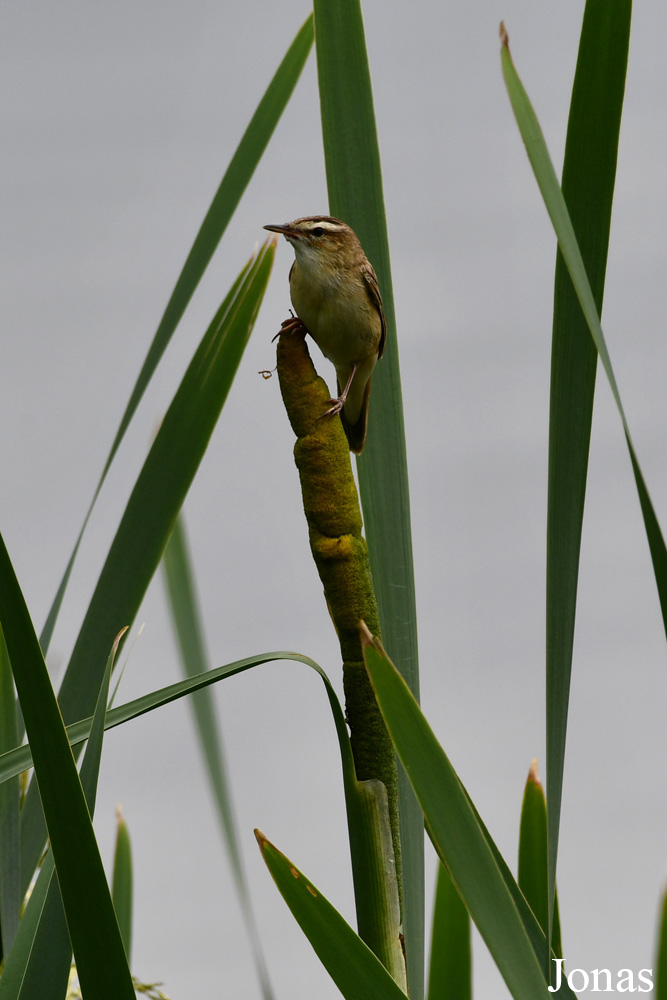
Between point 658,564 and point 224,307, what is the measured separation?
14.6 inches

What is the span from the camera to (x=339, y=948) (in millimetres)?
395

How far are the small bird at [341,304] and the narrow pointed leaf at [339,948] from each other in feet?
1.42

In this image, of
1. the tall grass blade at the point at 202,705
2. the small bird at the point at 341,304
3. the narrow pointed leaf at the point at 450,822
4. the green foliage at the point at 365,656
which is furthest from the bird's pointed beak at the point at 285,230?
the narrow pointed leaf at the point at 450,822

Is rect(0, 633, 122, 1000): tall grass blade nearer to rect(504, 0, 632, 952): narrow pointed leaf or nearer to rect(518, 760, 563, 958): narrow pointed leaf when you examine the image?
rect(504, 0, 632, 952): narrow pointed leaf

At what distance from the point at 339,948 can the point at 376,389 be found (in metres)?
0.37

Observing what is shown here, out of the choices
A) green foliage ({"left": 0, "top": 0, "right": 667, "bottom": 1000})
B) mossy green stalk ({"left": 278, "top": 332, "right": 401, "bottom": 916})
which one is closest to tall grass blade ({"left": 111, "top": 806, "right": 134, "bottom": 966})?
green foliage ({"left": 0, "top": 0, "right": 667, "bottom": 1000})

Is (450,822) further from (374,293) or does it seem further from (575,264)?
(374,293)

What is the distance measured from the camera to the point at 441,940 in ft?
2.20

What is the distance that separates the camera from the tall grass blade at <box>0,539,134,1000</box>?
13.2 inches

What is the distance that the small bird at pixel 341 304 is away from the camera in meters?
0.77

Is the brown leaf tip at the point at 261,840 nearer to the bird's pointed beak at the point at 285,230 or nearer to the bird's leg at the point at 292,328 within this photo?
the bird's leg at the point at 292,328

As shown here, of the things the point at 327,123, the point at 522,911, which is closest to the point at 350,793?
the point at 522,911

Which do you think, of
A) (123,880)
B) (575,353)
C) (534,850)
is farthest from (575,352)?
(123,880)

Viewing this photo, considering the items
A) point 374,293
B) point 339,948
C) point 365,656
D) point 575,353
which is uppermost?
point 374,293
